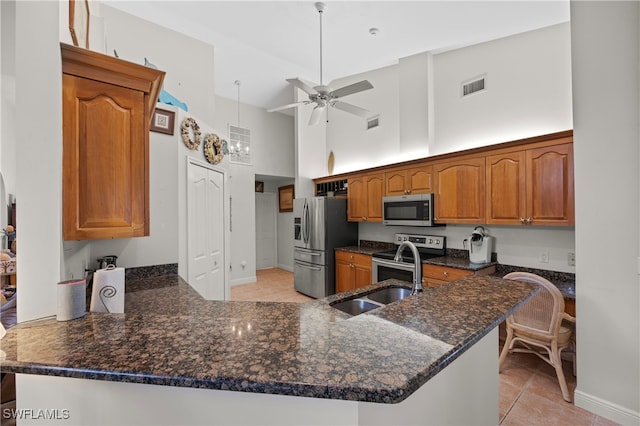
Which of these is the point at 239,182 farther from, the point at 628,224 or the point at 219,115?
the point at 628,224

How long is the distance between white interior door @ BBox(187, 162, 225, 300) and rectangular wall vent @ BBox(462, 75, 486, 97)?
3287 mm

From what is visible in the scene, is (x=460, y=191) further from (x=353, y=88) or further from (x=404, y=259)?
(x=353, y=88)

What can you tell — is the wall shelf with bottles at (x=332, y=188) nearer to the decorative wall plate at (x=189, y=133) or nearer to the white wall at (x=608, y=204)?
the decorative wall plate at (x=189, y=133)

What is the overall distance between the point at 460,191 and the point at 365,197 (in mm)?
1550

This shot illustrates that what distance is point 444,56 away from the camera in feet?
12.7

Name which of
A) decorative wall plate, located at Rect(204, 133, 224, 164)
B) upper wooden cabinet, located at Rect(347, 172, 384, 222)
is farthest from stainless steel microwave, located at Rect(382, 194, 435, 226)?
decorative wall plate, located at Rect(204, 133, 224, 164)

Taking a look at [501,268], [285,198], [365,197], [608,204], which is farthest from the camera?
[285,198]

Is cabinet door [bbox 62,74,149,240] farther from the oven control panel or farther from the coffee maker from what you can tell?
the oven control panel

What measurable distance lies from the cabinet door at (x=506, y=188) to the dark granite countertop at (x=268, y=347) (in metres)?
2.07

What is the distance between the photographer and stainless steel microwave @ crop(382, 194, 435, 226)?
375 centimetres

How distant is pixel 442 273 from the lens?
3314 mm

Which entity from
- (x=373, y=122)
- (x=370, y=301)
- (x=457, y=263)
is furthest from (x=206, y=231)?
(x=373, y=122)

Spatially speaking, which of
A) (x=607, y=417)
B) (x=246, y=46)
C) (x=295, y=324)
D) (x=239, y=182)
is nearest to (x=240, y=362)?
(x=295, y=324)

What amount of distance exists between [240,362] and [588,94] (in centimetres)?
274
